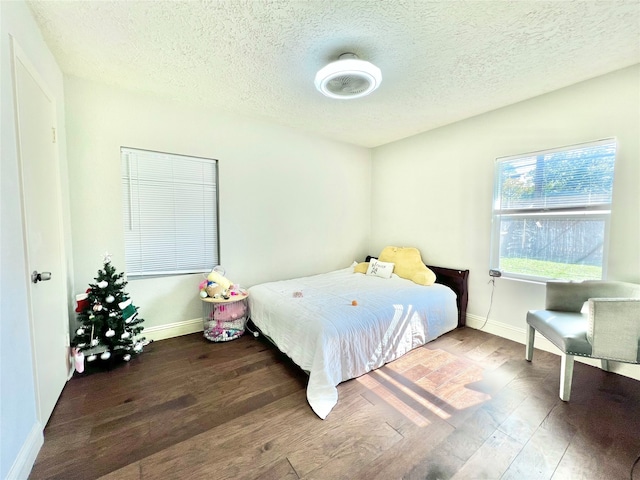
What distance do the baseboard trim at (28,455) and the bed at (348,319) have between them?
147 cm

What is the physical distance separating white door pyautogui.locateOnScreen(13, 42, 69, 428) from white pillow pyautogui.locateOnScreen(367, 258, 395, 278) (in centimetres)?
321

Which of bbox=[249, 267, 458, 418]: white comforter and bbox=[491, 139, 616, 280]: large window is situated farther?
bbox=[491, 139, 616, 280]: large window

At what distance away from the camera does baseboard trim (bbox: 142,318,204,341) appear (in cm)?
274

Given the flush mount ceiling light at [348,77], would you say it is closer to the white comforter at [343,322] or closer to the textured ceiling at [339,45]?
the textured ceiling at [339,45]

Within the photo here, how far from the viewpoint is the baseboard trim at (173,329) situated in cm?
274

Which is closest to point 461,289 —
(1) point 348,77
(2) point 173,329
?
(1) point 348,77

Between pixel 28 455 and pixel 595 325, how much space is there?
339cm

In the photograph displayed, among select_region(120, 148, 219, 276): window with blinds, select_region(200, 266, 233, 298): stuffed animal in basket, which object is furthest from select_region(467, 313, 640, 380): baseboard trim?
select_region(120, 148, 219, 276): window with blinds

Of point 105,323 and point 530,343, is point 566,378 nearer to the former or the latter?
point 530,343

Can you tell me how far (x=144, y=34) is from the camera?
179cm

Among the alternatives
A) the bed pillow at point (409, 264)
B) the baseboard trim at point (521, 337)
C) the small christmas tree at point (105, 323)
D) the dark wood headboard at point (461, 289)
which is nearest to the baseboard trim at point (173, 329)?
the small christmas tree at point (105, 323)

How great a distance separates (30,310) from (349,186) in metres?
3.73

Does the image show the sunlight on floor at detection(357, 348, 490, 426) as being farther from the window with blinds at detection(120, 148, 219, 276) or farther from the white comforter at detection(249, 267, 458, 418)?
the window with blinds at detection(120, 148, 219, 276)

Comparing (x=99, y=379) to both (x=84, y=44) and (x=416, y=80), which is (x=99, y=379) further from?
(x=416, y=80)
